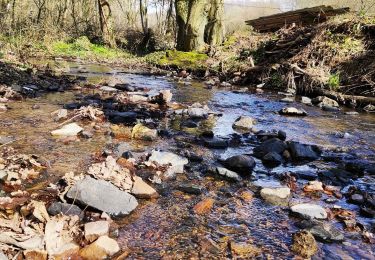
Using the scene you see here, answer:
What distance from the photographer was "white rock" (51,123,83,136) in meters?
4.60

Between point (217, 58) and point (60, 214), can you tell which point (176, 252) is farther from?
point (217, 58)

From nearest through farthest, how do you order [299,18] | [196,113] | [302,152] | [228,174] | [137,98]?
[228,174]
[302,152]
[196,113]
[137,98]
[299,18]

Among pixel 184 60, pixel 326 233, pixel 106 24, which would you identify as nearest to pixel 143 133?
pixel 326 233

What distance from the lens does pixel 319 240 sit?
254cm

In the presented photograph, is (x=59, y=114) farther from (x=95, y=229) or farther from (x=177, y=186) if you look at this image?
(x=95, y=229)

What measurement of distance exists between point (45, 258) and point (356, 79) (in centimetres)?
895

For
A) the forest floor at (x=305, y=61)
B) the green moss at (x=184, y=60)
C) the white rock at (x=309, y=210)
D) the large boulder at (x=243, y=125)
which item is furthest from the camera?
the green moss at (x=184, y=60)

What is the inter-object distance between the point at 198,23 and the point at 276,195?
1506 cm

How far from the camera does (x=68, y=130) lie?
4695mm

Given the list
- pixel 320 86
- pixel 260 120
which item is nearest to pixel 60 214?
pixel 260 120

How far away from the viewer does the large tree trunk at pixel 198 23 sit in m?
17.1

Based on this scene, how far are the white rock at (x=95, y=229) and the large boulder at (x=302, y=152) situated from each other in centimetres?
260

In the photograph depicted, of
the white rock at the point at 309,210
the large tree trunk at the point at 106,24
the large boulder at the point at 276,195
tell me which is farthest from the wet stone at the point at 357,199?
the large tree trunk at the point at 106,24

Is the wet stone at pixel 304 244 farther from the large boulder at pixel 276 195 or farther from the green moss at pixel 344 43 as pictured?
the green moss at pixel 344 43
